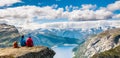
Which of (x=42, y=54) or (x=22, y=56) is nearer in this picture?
(x=22, y=56)

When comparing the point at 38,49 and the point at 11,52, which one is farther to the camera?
the point at 38,49

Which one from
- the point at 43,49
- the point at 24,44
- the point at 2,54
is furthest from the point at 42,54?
the point at 2,54

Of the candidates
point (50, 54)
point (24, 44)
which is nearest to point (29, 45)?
point (24, 44)

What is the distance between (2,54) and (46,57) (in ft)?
40.0

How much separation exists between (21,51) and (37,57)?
4.77 metres

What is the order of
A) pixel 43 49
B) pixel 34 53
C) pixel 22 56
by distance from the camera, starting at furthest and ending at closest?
pixel 43 49, pixel 34 53, pixel 22 56

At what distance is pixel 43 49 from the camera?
65812mm

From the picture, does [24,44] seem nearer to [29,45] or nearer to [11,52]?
[29,45]

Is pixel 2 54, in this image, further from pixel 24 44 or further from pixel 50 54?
pixel 50 54

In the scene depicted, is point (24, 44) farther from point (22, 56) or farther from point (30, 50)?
point (22, 56)

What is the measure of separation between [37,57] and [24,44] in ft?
22.9

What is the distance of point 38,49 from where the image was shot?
2532 inches

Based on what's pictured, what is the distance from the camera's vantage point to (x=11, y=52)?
196ft

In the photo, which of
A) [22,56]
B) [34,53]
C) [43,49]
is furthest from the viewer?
[43,49]
